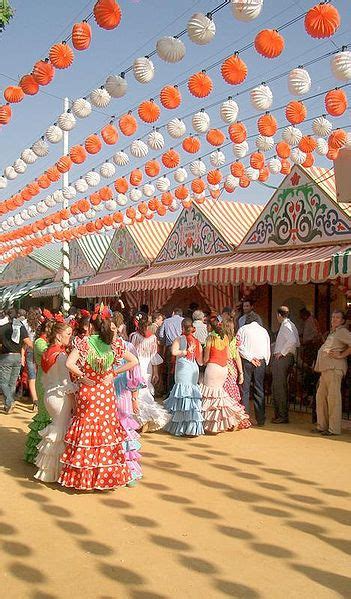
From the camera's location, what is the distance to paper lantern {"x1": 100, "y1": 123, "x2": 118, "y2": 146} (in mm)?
10023

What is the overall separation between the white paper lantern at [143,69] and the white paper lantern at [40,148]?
12.1ft

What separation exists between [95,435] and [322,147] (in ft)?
21.6

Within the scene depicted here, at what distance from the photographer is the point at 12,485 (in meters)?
6.14

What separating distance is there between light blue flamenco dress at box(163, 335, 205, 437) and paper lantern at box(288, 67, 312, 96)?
12.1 feet

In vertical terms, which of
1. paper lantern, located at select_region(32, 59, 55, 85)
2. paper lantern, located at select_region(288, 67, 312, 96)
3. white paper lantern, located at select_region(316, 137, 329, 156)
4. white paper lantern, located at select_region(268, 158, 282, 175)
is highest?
white paper lantern, located at select_region(268, 158, 282, 175)

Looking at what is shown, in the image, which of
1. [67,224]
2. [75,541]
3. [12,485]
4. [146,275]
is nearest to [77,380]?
[12,485]

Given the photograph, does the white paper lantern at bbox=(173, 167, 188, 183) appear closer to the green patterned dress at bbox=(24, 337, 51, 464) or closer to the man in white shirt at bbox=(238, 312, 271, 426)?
the man in white shirt at bbox=(238, 312, 271, 426)

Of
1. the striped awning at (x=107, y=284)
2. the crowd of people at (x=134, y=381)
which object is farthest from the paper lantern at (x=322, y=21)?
the striped awning at (x=107, y=284)

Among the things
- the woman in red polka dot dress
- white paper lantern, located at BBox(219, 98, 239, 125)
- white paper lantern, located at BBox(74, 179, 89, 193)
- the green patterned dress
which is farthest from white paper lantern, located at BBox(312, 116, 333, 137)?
white paper lantern, located at BBox(74, 179, 89, 193)

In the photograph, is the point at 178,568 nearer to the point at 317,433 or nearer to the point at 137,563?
the point at 137,563

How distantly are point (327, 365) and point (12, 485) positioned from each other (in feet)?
15.1

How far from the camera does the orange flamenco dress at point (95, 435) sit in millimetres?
5816

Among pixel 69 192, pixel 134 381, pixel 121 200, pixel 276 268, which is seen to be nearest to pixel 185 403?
pixel 134 381

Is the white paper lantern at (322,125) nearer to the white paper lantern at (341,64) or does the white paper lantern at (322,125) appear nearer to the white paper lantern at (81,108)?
the white paper lantern at (341,64)
